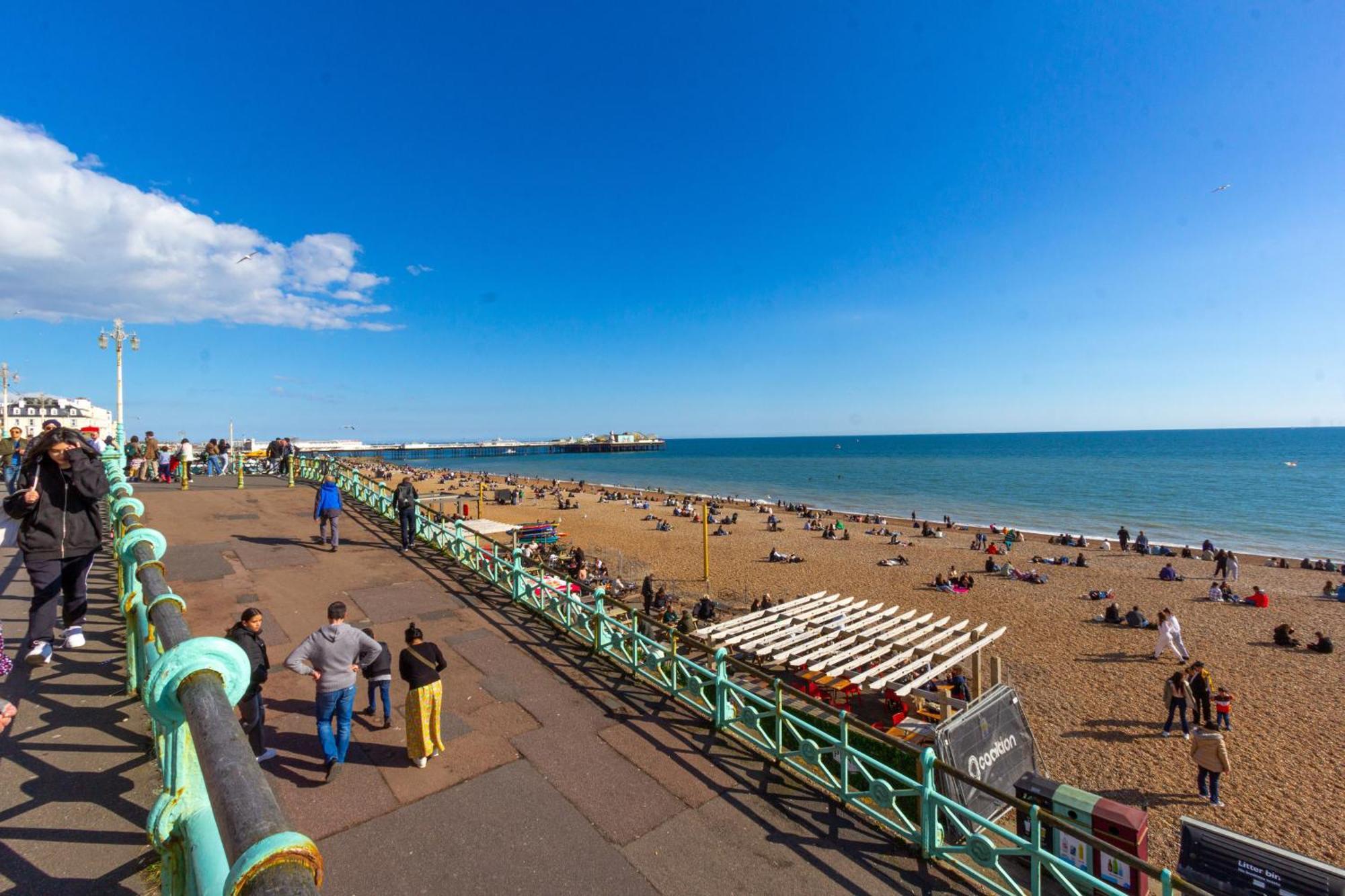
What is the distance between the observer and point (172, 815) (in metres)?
1.81

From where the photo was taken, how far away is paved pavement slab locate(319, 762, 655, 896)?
4367mm

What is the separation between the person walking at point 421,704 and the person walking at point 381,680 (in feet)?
1.39

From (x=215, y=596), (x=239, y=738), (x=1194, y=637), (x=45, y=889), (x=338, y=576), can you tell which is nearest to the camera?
(x=239, y=738)

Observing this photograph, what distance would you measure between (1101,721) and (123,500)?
58.9 ft

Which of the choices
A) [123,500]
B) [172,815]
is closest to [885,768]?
[172,815]

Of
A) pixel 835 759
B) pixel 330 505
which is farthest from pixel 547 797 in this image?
pixel 330 505

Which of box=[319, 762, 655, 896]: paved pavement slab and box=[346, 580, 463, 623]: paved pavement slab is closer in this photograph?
box=[319, 762, 655, 896]: paved pavement slab

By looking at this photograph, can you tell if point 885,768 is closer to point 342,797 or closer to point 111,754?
point 342,797

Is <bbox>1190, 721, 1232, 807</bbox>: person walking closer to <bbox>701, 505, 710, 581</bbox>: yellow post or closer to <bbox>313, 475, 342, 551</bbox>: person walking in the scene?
<bbox>701, 505, 710, 581</bbox>: yellow post

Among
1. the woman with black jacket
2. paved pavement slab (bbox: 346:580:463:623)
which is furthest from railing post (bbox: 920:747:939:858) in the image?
the woman with black jacket

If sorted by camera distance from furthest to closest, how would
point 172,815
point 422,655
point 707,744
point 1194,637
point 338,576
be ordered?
point 1194,637 → point 338,576 → point 707,744 → point 422,655 → point 172,815

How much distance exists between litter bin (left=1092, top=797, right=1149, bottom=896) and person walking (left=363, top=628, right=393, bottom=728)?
7.56 meters

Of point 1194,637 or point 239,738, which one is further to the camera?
point 1194,637

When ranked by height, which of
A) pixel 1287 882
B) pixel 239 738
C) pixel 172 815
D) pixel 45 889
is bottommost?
pixel 1287 882
